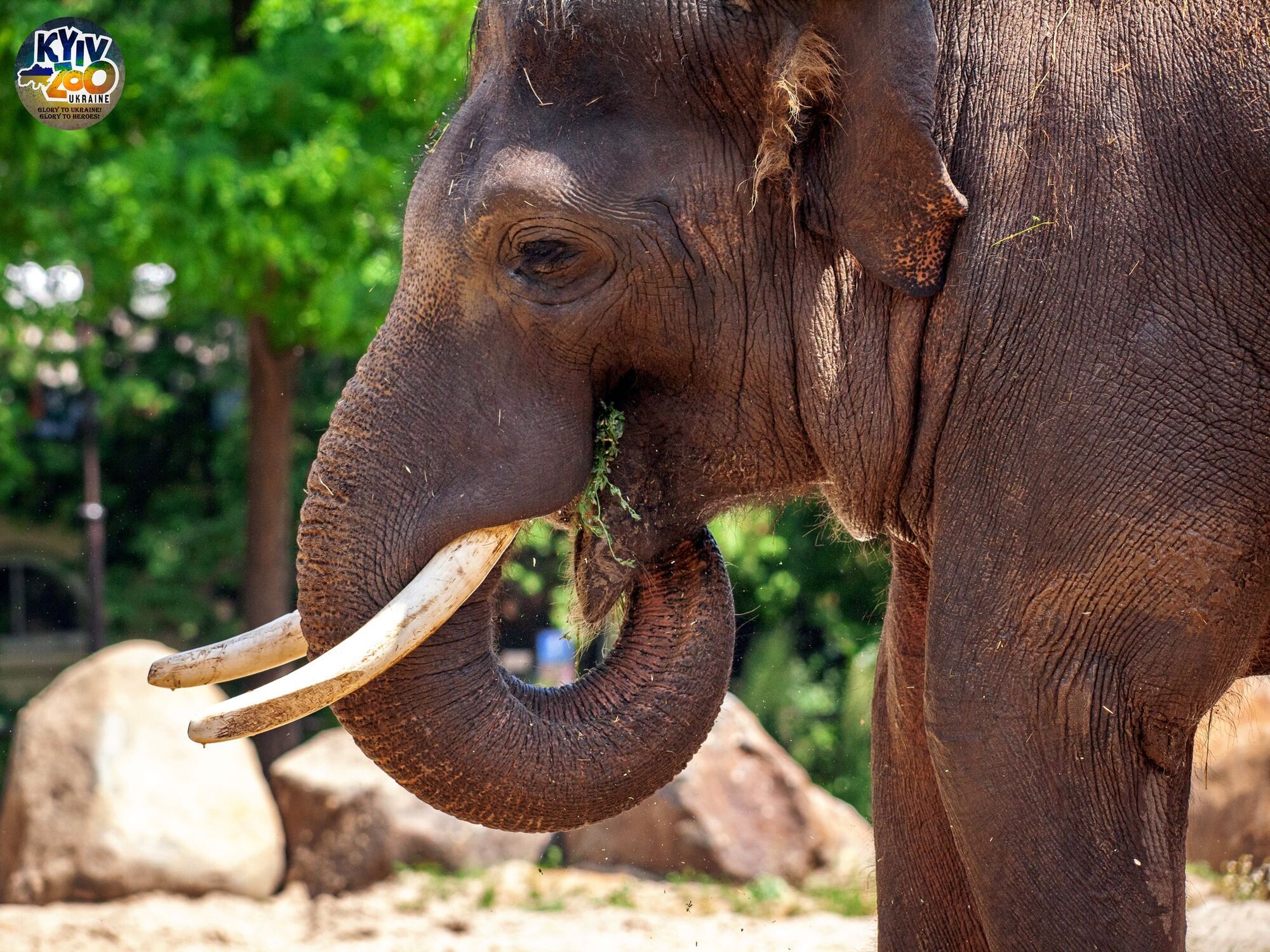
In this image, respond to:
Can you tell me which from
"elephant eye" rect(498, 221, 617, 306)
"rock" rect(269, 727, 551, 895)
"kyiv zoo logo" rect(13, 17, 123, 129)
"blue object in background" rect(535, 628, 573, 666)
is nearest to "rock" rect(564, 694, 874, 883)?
"rock" rect(269, 727, 551, 895)

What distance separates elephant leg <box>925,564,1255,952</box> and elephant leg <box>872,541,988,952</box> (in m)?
0.69

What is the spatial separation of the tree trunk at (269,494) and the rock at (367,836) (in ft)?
7.28

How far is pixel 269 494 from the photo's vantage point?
10.4 metres

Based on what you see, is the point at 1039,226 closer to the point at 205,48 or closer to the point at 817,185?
the point at 817,185

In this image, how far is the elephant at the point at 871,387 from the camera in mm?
2338

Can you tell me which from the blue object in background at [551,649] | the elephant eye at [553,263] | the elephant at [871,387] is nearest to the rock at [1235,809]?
the blue object in background at [551,649]

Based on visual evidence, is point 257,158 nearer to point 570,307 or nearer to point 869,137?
point 570,307

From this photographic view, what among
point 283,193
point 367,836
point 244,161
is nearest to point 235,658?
point 367,836

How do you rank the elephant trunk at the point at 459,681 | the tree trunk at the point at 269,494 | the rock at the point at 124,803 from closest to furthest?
the elephant trunk at the point at 459,681 < the rock at the point at 124,803 < the tree trunk at the point at 269,494

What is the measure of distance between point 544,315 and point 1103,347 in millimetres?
944

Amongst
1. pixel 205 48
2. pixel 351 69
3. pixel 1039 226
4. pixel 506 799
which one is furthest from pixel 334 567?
pixel 205 48

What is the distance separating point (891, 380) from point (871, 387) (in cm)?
4

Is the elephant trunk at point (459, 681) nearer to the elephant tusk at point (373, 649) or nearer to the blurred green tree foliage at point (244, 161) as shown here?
the elephant tusk at point (373, 649)

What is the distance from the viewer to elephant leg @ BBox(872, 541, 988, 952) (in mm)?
3176
